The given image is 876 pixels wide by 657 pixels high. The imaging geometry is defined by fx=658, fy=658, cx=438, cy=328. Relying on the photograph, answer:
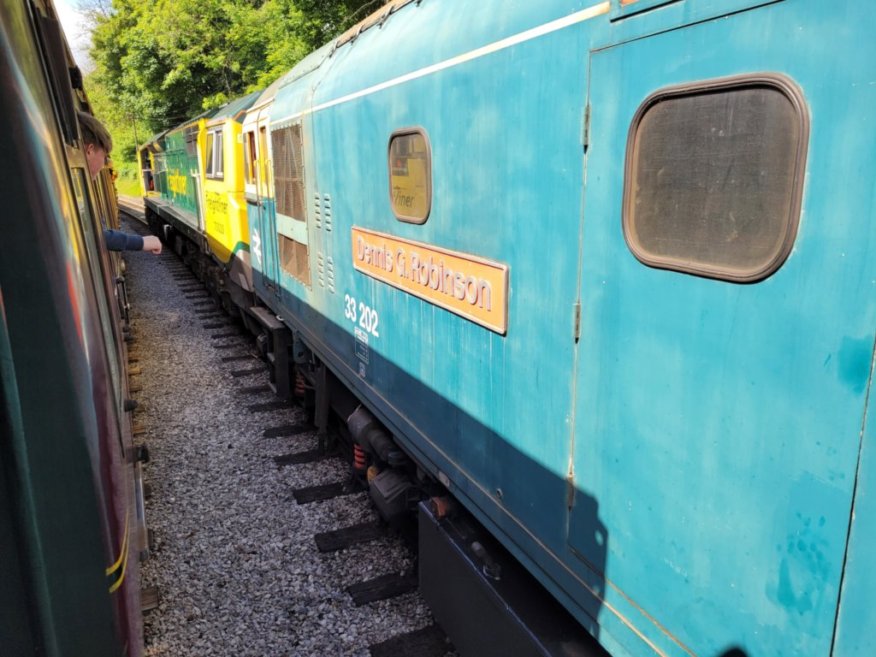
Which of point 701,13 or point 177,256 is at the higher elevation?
point 701,13

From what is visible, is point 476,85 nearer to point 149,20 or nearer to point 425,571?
point 425,571

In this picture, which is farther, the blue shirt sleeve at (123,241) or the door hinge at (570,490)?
the blue shirt sleeve at (123,241)

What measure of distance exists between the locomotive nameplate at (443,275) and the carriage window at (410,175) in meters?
0.16

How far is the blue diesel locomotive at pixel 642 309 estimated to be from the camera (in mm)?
1401

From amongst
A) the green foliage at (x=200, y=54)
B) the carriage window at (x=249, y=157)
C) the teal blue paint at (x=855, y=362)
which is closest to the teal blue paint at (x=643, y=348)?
the teal blue paint at (x=855, y=362)

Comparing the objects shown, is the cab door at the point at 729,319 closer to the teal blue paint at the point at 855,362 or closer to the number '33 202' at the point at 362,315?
the teal blue paint at the point at 855,362

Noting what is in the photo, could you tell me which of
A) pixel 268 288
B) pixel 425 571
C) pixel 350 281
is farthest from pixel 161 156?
pixel 425 571

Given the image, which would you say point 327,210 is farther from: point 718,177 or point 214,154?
point 214,154

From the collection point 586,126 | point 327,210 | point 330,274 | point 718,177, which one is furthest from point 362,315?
point 718,177

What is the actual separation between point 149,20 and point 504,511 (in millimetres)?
30228

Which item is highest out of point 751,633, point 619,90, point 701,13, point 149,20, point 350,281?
point 149,20

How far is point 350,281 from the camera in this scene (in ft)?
14.7

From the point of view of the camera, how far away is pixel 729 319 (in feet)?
5.32

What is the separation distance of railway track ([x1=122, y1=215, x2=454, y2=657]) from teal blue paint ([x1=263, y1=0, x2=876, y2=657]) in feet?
4.55
